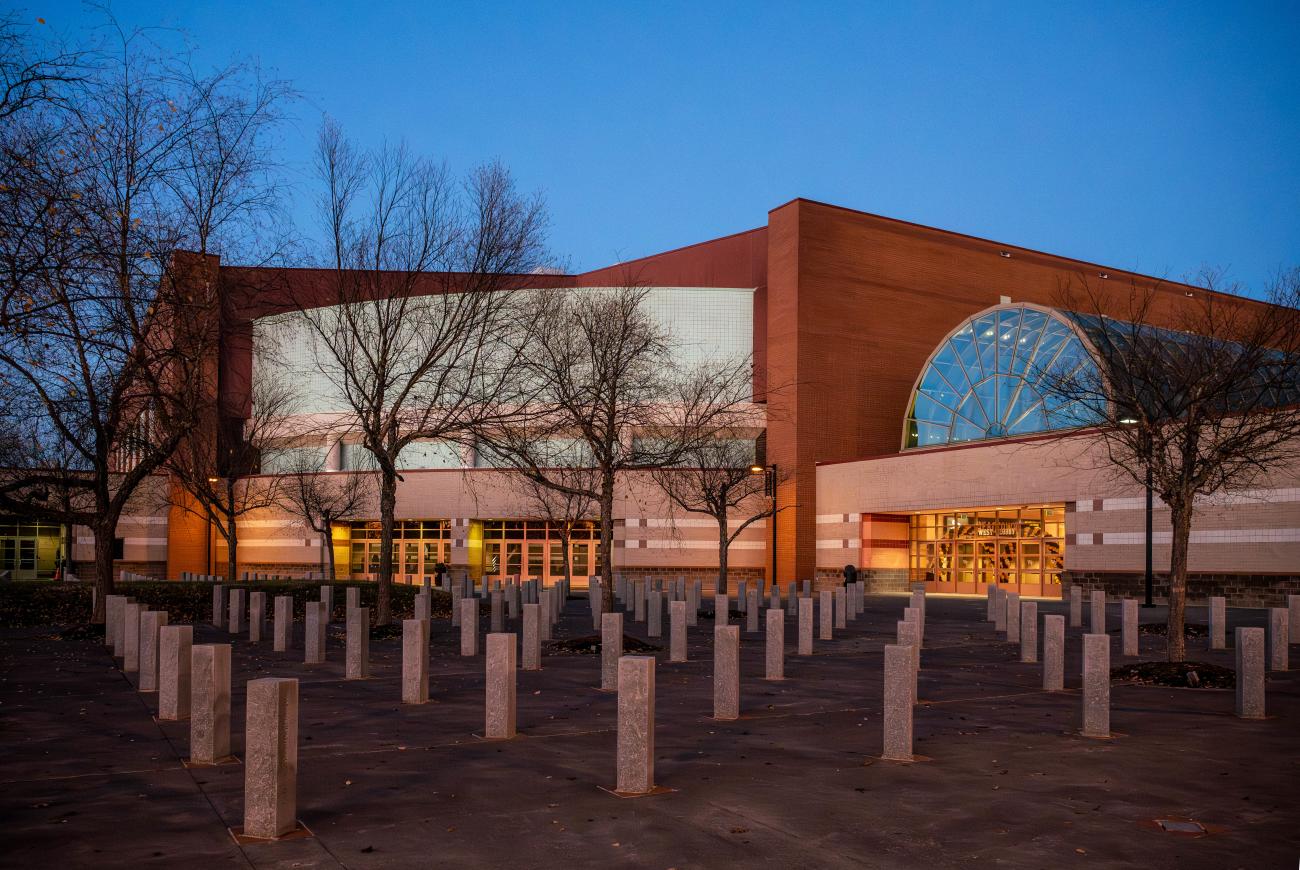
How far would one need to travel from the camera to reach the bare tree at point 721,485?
2795 cm

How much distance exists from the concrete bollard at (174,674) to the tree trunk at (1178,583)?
11.7m

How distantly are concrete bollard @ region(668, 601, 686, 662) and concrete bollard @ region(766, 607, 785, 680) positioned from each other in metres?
1.27

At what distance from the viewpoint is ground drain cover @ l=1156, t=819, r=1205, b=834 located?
6.21 meters

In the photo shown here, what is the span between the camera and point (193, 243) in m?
17.3

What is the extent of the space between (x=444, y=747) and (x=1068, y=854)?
497 centimetres

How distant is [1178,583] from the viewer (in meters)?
14.1

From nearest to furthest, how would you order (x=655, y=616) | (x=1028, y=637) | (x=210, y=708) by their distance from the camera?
(x=210, y=708) → (x=1028, y=637) → (x=655, y=616)

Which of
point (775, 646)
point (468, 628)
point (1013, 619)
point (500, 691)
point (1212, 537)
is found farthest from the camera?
point (1212, 537)

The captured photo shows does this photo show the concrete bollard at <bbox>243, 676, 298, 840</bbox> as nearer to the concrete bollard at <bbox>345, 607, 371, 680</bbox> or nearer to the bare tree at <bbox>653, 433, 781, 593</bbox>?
the concrete bollard at <bbox>345, 607, 371, 680</bbox>

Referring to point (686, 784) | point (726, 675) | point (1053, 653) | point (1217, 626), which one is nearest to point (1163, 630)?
point (1217, 626)

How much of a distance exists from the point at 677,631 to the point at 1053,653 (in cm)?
516

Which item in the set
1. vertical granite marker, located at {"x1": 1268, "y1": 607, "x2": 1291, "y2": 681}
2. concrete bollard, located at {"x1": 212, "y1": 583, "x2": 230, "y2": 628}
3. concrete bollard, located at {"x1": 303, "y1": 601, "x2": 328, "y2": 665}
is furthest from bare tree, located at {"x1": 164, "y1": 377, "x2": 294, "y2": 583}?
vertical granite marker, located at {"x1": 1268, "y1": 607, "x2": 1291, "y2": 681}

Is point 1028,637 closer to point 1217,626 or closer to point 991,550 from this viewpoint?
point 1217,626

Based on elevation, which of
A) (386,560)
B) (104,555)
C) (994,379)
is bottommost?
(386,560)
